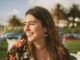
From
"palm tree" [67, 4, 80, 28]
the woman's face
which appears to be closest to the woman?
the woman's face

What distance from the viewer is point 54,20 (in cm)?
113

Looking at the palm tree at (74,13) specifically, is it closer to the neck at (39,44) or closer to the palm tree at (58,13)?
the palm tree at (58,13)

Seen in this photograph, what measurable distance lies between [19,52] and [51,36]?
8.1 inches

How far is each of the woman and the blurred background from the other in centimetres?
4

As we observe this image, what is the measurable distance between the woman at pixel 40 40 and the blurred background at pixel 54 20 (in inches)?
1.4

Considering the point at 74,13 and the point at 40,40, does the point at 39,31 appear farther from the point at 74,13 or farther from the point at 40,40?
the point at 74,13

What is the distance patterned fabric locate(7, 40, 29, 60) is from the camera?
1137 millimetres

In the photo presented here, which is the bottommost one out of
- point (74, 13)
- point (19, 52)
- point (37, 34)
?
point (19, 52)

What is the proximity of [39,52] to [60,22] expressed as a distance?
21cm

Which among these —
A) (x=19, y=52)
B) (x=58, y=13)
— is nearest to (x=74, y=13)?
(x=58, y=13)

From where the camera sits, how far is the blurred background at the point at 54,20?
1.15 meters

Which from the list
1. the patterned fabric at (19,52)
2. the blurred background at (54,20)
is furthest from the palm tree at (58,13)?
the patterned fabric at (19,52)

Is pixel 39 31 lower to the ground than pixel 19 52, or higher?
higher

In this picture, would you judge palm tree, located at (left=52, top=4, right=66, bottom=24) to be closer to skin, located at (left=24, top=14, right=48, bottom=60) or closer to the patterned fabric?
skin, located at (left=24, top=14, right=48, bottom=60)
